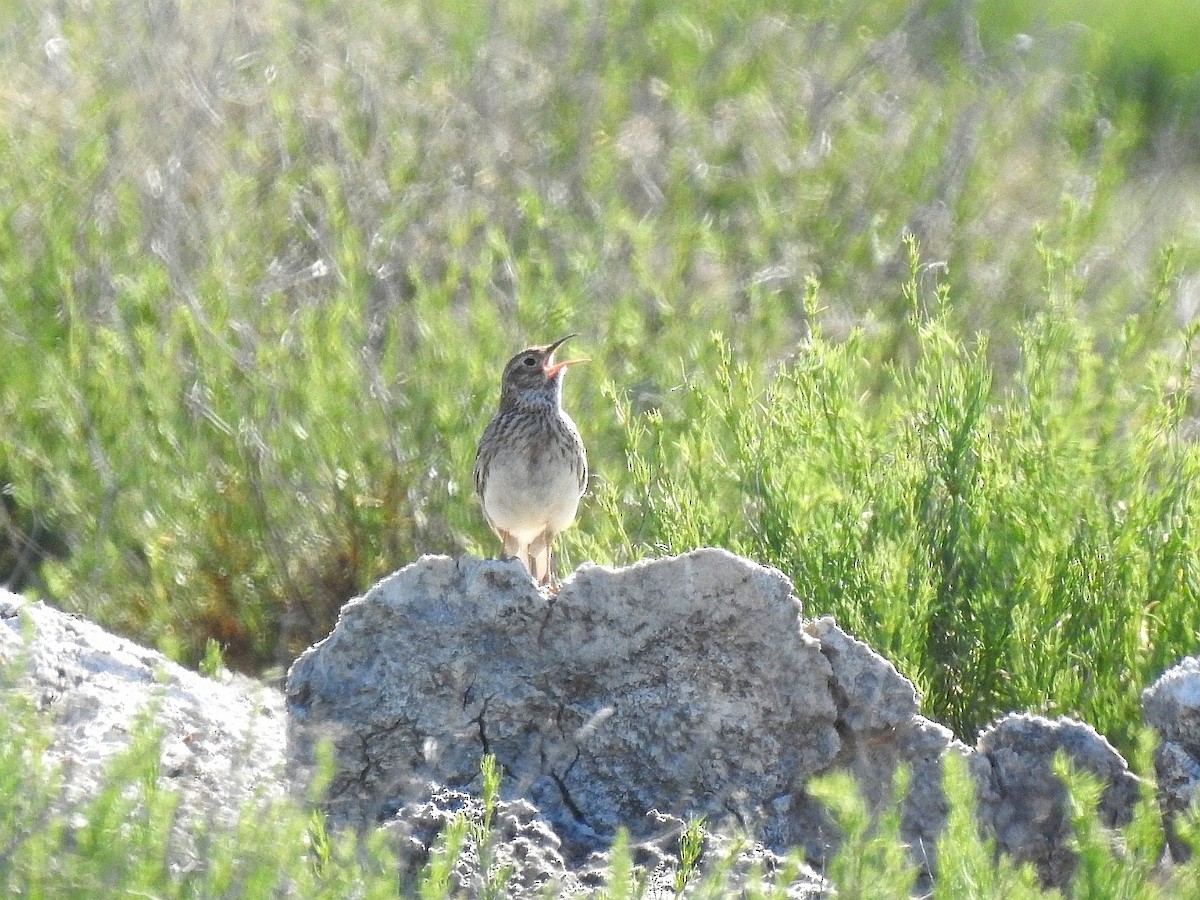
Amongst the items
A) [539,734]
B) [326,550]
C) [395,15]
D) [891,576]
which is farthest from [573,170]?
[539,734]

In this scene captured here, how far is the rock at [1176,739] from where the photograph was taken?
154 inches

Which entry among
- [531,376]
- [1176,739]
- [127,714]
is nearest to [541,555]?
[531,376]

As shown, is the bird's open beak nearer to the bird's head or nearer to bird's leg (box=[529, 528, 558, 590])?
the bird's head

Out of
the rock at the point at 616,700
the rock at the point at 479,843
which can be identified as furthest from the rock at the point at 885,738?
the rock at the point at 479,843

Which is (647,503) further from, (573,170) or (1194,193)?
(1194,193)

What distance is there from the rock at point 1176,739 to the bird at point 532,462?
2.10m

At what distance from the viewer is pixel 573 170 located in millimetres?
8875

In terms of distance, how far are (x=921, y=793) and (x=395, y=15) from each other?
713 centimetres

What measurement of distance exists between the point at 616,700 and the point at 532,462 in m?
1.72

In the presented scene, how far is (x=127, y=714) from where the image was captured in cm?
395

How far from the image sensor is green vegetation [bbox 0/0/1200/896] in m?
5.00

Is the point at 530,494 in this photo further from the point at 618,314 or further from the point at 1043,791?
the point at 1043,791

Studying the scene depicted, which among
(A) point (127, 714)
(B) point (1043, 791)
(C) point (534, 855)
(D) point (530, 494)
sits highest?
(D) point (530, 494)

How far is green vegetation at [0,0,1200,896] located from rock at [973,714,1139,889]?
28.5 inches
